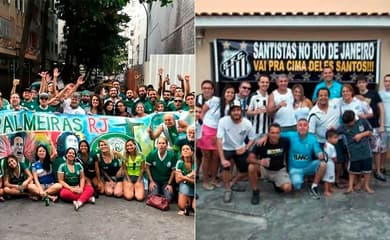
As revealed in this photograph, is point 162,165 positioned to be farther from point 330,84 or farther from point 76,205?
point 330,84

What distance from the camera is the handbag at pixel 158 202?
259cm

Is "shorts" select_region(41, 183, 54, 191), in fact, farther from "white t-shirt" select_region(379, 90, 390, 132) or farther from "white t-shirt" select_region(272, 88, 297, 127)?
"white t-shirt" select_region(379, 90, 390, 132)

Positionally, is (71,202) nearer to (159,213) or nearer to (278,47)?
(159,213)

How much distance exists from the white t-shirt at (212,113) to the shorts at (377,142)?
40 centimetres

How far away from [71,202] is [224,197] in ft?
4.91

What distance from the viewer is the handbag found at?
8.49ft

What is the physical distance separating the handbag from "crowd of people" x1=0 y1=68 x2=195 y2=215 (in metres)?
0.04

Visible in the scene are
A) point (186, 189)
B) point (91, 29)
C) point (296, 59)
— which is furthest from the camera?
point (91, 29)

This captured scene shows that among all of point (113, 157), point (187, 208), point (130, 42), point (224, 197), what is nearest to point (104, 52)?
point (130, 42)

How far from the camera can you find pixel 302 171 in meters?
1.29

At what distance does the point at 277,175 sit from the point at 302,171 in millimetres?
65

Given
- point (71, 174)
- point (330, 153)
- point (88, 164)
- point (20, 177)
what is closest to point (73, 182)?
point (71, 174)

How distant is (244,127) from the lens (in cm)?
123

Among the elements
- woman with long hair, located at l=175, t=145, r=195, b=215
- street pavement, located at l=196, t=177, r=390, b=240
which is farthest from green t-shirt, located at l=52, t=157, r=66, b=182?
street pavement, located at l=196, t=177, r=390, b=240
